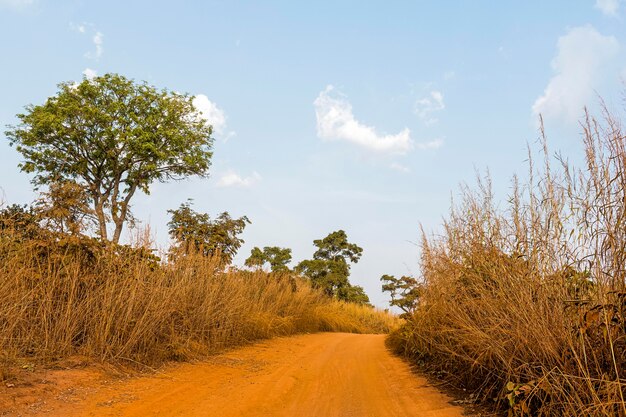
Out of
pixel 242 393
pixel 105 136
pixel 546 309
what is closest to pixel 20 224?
pixel 242 393

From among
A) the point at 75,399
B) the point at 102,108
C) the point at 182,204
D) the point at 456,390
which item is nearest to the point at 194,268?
the point at 75,399

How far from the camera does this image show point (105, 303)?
679cm

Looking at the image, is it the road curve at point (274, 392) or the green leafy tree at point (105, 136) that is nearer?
the road curve at point (274, 392)

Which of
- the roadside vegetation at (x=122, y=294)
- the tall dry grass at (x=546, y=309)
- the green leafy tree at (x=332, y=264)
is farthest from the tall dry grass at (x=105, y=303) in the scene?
the green leafy tree at (x=332, y=264)

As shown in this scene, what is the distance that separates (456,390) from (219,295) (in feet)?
18.4

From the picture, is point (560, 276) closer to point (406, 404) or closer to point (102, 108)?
point (406, 404)

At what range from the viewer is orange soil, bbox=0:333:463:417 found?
4879 mm

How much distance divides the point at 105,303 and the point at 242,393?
8.71 ft

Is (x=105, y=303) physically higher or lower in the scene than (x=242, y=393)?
higher

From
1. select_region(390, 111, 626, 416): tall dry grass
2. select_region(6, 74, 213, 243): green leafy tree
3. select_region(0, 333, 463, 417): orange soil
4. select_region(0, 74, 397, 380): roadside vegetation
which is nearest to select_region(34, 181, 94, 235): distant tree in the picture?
select_region(0, 74, 397, 380): roadside vegetation

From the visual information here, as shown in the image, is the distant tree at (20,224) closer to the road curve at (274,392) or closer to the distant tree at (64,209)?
the distant tree at (64,209)

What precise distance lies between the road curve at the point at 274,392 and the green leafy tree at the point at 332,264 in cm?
1878

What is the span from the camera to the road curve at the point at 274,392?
4.96m

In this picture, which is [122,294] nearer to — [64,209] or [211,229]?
[64,209]
